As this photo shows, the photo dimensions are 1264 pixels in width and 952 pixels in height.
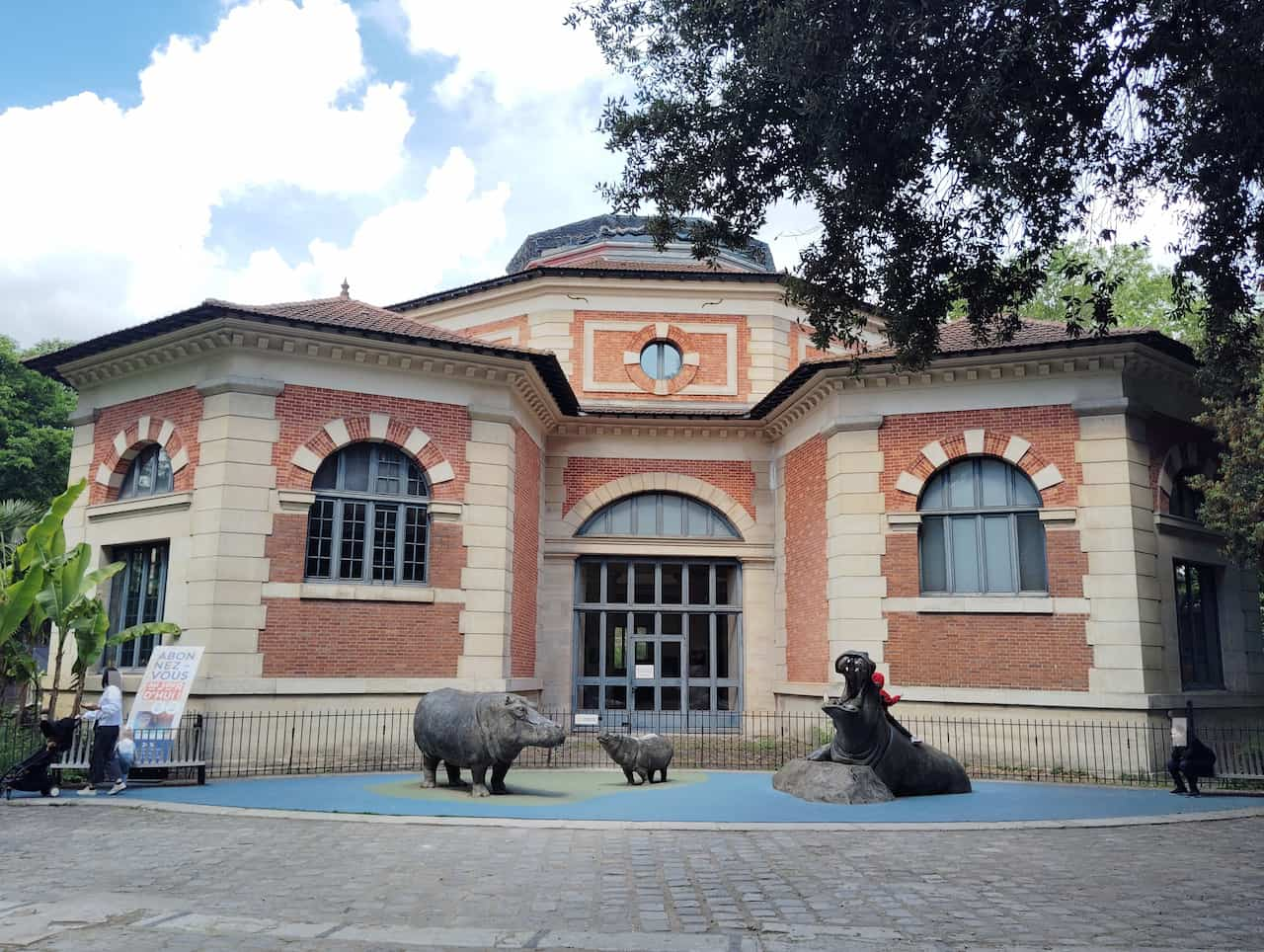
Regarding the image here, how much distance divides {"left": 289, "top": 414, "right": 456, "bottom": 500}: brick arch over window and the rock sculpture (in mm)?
8270

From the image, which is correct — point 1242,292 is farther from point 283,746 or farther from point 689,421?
point 283,746

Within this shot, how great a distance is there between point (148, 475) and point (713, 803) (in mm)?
12288

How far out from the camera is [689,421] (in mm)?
22094

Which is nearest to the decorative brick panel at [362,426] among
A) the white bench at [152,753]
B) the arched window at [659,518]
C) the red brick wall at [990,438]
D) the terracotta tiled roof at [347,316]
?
the terracotta tiled roof at [347,316]

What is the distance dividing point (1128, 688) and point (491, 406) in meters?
12.2

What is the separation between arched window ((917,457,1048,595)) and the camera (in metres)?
17.3

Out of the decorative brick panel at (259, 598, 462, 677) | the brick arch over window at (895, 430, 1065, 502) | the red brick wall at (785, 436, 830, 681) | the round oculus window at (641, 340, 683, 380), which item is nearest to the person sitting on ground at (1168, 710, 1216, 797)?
the brick arch over window at (895, 430, 1065, 502)

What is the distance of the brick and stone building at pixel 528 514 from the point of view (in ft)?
53.5

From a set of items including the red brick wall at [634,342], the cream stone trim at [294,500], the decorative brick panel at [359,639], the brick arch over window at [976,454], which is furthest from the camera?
the red brick wall at [634,342]

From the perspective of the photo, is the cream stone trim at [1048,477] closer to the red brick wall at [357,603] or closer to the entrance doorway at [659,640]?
the entrance doorway at [659,640]

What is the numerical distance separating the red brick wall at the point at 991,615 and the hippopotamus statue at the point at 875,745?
13.0ft

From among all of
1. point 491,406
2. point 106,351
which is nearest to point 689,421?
point 491,406

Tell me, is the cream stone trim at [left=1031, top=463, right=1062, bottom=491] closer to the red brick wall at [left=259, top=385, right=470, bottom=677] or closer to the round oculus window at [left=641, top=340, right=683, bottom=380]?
the round oculus window at [left=641, top=340, right=683, bottom=380]

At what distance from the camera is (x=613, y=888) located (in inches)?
309
